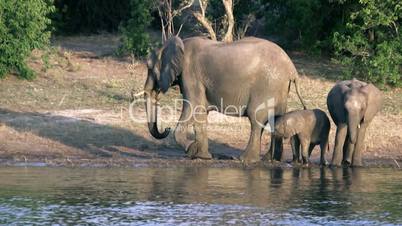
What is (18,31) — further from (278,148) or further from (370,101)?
(370,101)

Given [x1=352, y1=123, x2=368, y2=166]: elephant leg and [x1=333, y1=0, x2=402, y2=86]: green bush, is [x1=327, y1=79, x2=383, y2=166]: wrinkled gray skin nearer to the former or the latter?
[x1=352, y1=123, x2=368, y2=166]: elephant leg

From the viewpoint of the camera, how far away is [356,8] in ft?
79.3

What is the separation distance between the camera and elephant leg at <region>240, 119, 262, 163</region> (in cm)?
1805

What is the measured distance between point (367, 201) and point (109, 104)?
7.99 metres

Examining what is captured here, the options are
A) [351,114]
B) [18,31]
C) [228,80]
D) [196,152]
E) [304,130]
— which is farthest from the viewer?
[18,31]

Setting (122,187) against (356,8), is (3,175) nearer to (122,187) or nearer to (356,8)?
(122,187)

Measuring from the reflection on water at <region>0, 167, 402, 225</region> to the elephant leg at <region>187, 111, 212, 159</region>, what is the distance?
33.2 inches

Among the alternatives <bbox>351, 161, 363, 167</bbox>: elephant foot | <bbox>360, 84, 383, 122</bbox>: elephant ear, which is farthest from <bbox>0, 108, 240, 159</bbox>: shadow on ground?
<bbox>360, 84, 383, 122</bbox>: elephant ear

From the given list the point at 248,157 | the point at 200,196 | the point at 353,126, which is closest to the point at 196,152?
the point at 248,157

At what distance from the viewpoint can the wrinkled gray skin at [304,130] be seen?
17969 mm

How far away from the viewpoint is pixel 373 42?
23906 millimetres

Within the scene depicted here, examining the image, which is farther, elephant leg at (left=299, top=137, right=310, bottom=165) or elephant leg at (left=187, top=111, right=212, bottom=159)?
elephant leg at (left=187, top=111, right=212, bottom=159)

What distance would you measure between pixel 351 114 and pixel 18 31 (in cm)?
781

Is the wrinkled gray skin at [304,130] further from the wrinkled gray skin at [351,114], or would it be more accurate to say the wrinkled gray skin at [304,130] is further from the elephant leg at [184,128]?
the elephant leg at [184,128]
